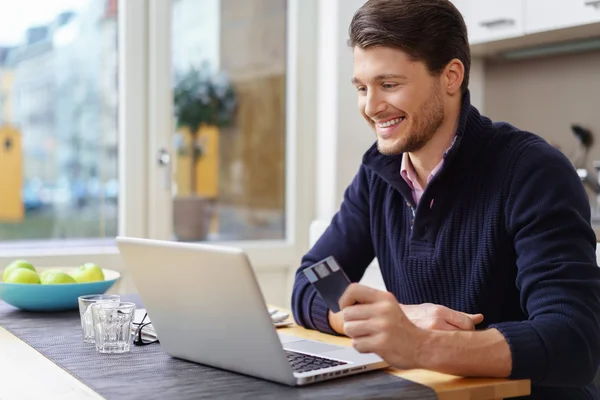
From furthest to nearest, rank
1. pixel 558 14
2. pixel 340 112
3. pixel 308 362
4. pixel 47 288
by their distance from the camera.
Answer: pixel 340 112
pixel 558 14
pixel 47 288
pixel 308 362

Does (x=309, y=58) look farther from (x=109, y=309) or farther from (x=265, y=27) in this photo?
(x=109, y=309)

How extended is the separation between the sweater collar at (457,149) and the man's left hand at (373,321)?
51 centimetres

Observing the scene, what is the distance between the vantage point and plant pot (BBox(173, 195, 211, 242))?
367 cm

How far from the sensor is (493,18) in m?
3.12

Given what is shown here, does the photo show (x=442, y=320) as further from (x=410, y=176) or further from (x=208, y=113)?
(x=208, y=113)

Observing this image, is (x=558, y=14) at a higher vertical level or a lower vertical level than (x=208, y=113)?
higher

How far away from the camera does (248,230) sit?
3869 millimetres

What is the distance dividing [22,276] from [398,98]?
89cm

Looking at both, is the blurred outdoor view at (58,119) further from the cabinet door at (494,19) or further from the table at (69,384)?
the table at (69,384)

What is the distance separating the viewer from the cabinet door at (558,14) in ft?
9.01

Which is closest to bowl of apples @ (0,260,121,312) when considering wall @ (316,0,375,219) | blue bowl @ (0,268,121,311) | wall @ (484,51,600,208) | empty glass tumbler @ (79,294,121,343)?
blue bowl @ (0,268,121,311)

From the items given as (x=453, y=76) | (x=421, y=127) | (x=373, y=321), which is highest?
(x=453, y=76)

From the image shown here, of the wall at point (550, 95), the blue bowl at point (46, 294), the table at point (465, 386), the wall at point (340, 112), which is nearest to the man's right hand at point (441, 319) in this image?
the table at point (465, 386)

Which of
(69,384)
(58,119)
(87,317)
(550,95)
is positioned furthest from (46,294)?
(550,95)
